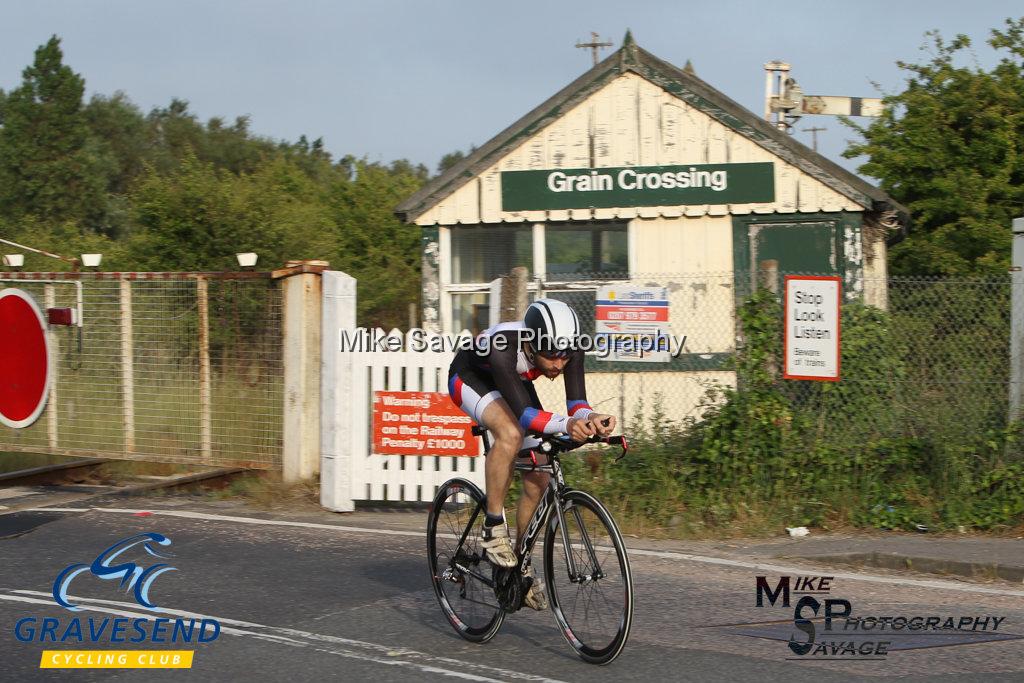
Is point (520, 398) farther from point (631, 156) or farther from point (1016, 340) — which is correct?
point (631, 156)

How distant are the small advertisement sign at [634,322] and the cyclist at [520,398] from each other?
4414mm

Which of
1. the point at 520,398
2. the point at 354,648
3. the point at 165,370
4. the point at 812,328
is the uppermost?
the point at 812,328

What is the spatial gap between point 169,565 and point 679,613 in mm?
3699

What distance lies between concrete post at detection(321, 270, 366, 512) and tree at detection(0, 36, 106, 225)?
45319 millimetres

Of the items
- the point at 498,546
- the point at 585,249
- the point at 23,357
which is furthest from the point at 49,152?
the point at 498,546

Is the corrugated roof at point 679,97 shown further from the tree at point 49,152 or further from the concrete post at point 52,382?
the tree at point 49,152

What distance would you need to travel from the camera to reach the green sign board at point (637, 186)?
12.9 metres

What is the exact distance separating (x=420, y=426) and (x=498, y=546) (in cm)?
424

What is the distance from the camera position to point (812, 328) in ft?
31.4

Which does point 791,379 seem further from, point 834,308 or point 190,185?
point 190,185

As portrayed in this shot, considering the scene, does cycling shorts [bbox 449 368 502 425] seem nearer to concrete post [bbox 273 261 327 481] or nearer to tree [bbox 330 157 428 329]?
concrete post [bbox 273 261 327 481]

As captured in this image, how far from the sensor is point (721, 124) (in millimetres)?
13055

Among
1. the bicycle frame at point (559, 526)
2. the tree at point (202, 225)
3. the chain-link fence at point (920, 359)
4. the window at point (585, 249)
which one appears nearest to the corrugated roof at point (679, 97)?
the window at point (585, 249)

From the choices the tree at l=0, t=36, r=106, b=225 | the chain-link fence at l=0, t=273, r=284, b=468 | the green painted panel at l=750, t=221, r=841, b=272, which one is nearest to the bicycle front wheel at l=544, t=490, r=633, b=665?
the chain-link fence at l=0, t=273, r=284, b=468
